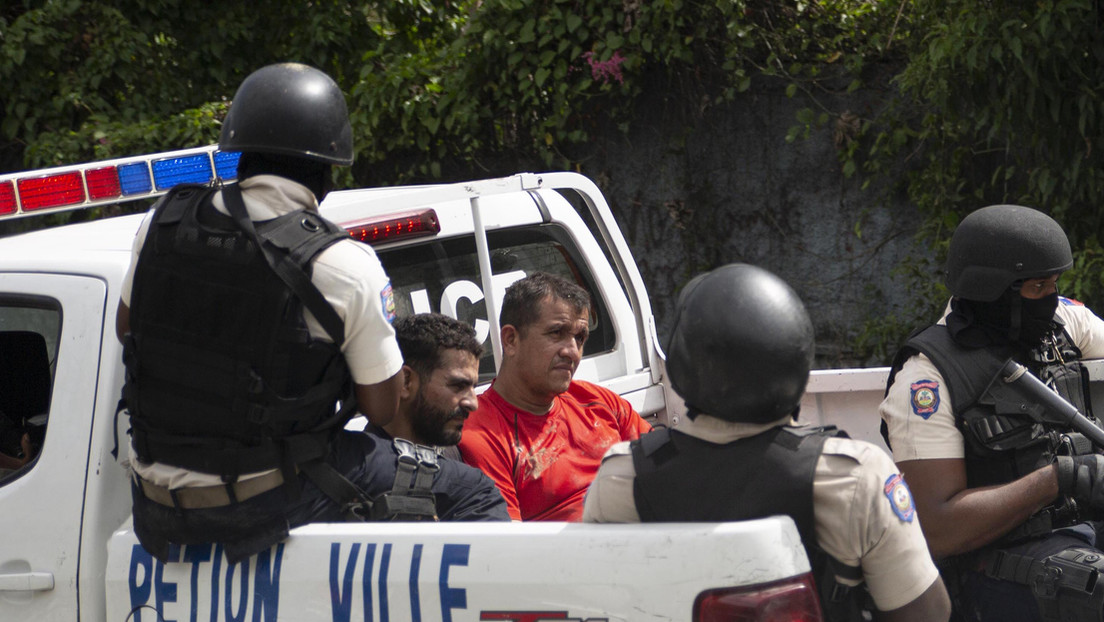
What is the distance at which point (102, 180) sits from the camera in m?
3.21

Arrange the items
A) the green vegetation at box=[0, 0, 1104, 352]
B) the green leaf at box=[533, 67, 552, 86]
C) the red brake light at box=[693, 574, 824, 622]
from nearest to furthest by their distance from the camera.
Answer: the red brake light at box=[693, 574, 824, 622], the green vegetation at box=[0, 0, 1104, 352], the green leaf at box=[533, 67, 552, 86]

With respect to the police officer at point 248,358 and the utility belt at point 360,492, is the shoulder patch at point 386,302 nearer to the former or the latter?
the police officer at point 248,358

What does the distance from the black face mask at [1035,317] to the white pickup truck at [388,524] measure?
2.49 ft

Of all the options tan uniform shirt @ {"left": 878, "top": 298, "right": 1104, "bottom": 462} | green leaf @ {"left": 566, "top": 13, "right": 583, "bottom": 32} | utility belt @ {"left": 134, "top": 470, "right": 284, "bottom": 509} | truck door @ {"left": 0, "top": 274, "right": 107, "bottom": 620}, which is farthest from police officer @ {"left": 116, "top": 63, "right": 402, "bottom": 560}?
green leaf @ {"left": 566, "top": 13, "right": 583, "bottom": 32}

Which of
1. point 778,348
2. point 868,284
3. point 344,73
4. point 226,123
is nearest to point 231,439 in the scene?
point 226,123

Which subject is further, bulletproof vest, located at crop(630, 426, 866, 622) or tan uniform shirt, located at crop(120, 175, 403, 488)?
tan uniform shirt, located at crop(120, 175, 403, 488)

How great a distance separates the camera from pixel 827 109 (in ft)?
21.7

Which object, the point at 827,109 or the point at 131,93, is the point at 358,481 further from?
the point at 131,93

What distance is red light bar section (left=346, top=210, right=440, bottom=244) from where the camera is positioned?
300cm

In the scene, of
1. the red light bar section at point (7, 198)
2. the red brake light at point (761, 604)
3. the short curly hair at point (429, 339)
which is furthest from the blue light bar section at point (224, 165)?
the red brake light at point (761, 604)

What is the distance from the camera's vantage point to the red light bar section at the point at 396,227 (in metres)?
3.00

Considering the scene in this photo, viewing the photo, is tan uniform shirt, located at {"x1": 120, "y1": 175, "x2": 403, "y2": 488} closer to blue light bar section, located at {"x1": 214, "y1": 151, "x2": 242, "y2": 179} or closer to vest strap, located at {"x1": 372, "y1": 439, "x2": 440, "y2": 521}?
vest strap, located at {"x1": 372, "y1": 439, "x2": 440, "y2": 521}

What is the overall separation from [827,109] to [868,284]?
3.34ft

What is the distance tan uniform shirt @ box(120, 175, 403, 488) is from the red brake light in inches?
31.8
